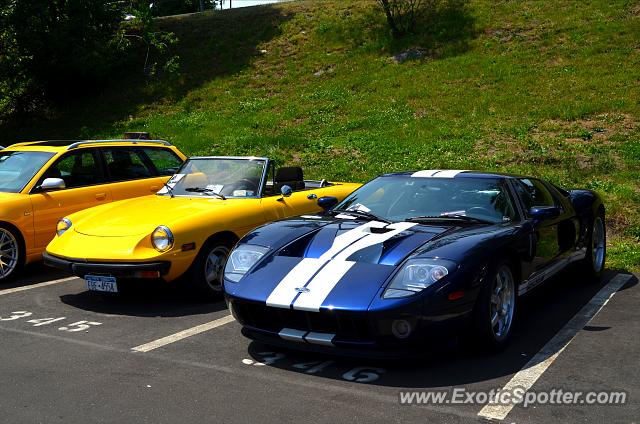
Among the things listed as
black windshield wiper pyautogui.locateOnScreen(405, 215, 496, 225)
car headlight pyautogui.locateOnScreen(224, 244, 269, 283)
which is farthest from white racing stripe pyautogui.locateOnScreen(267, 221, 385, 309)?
black windshield wiper pyautogui.locateOnScreen(405, 215, 496, 225)

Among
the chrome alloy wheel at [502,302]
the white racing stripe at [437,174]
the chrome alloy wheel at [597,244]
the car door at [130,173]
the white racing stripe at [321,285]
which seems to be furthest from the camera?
the car door at [130,173]

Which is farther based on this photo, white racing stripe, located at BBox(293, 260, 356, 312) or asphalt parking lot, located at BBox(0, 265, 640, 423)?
white racing stripe, located at BBox(293, 260, 356, 312)

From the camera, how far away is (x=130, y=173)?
9.16 m

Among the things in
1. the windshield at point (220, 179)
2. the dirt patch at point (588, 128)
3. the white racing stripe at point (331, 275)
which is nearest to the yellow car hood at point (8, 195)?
the windshield at point (220, 179)

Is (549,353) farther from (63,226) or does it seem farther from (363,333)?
(63,226)

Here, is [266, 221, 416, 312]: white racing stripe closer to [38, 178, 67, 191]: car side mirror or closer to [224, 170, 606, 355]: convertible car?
[224, 170, 606, 355]: convertible car

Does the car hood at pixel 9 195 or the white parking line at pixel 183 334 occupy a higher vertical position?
the car hood at pixel 9 195

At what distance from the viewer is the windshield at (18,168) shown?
8.17 metres

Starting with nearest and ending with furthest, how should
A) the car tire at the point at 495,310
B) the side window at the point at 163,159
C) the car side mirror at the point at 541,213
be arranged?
the car tire at the point at 495,310 < the car side mirror at the point at 541,213 < the side window at the point at 163,159

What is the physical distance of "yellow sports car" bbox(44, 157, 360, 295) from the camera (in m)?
6.29

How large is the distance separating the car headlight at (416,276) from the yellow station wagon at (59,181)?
16.4 feet

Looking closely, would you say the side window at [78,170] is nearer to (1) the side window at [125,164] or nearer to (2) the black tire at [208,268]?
(1) the side window at [125,164]

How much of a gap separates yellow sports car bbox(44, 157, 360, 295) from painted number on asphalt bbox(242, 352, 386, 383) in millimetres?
1755

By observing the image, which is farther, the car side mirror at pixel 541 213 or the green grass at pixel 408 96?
the green grass at pixel 408 96
